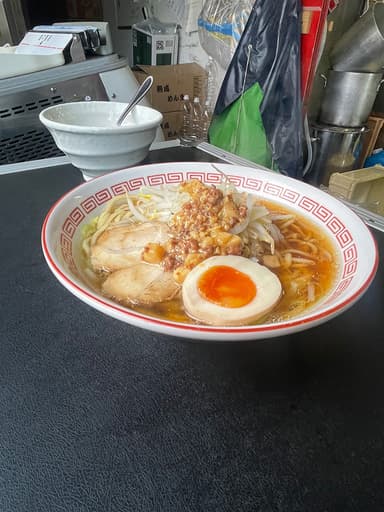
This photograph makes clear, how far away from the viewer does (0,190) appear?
1104 mm

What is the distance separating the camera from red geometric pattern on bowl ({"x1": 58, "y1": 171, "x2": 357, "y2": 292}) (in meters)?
0.62

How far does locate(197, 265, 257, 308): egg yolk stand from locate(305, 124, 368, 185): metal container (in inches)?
92.9

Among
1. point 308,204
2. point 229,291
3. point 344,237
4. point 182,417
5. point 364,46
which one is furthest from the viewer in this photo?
point 364,46

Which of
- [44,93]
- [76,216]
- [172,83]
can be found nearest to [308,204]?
[76,216]

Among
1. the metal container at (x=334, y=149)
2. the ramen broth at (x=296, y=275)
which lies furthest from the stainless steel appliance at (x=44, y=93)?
the metal container at (x=334, y=149)

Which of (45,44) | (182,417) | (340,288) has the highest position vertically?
(45,44)

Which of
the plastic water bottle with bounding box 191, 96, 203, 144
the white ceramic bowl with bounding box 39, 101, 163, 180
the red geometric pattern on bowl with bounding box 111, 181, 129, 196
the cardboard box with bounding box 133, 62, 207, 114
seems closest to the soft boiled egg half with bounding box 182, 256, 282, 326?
the red geometric pattern on bowl with bounding box 111, 181, 129, 196

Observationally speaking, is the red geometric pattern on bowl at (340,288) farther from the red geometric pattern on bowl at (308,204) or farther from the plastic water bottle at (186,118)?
the plastic water bottle at (186,118)

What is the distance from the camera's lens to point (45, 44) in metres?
1.52

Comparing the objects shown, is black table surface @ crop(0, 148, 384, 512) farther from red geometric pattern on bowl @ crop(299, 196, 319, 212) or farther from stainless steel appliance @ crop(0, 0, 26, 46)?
stainless steel appliance @ crop(0, 0, 26, 46)

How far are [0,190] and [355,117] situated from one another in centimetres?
247

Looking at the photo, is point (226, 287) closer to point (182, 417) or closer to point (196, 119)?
point (182, 417)

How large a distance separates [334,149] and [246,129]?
80 centimetres

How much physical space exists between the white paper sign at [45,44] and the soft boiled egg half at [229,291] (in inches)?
55.1
